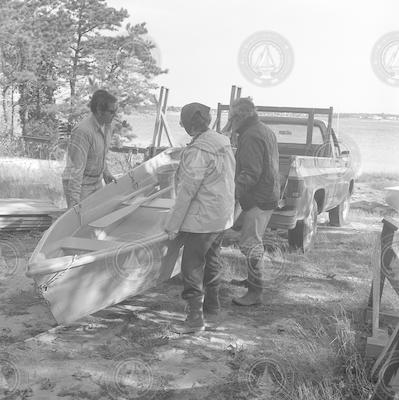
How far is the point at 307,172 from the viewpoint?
6465 millimetres

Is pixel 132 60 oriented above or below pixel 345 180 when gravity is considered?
above

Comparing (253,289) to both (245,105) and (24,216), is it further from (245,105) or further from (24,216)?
(24,216)

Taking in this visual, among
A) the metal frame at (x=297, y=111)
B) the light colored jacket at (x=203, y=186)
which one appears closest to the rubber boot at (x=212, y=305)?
the light colored jacket at (x=203, y=186)

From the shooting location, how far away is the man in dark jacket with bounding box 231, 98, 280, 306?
4547 millimetres

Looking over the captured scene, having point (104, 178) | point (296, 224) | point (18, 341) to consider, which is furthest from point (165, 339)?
point (296, 224)

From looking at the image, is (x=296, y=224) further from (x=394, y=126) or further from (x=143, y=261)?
(x=394, y=126)

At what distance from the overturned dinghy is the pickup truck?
1410mm

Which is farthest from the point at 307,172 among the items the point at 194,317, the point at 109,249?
the point at 109,249

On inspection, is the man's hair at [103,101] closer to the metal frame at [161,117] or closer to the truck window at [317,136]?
the metal frame at [161,117]

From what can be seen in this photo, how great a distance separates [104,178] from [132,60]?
2069 cm

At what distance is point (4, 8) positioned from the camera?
2178cm

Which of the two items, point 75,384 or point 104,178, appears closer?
point 75,384

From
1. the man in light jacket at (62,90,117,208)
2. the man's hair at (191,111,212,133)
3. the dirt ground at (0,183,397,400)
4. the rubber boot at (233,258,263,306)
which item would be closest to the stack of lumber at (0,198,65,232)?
the dirt ground at (0,183,397,400)

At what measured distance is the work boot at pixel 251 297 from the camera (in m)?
4.87
